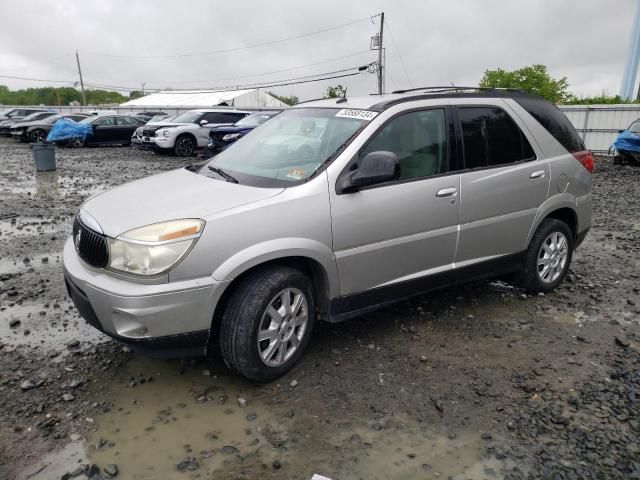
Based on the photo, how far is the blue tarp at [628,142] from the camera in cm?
1523

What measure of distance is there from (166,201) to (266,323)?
1.00 meters

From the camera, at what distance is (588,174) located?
198 inches

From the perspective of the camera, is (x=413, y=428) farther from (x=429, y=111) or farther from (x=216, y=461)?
(x=429, y=111)

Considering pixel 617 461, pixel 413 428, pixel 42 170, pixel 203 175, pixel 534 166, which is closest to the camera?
pixel 617 461

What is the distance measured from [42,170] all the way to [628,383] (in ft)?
46.8

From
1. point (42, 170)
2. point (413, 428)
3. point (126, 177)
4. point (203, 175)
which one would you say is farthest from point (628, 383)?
point (42, 170)

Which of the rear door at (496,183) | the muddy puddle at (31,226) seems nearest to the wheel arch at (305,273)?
the rear door at (496,183)

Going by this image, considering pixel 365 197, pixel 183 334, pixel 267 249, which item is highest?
pixel 365 197

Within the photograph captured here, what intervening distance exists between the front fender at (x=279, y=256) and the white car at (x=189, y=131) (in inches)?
621

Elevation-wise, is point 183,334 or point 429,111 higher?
point 429,111

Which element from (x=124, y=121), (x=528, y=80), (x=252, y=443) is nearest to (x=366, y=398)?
(x=252, y=443)

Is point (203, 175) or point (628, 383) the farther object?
point (203, 175)

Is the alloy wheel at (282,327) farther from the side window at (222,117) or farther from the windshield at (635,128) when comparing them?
the side window at (222,117)

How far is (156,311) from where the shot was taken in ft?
9.70
